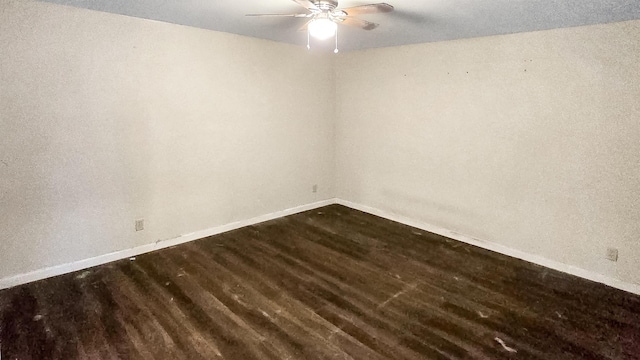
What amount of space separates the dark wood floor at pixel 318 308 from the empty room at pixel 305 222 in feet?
0.06

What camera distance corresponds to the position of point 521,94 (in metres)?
3.45

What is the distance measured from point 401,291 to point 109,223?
9.13 feet

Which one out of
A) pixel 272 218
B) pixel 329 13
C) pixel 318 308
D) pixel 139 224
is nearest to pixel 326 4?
pixel 329 13

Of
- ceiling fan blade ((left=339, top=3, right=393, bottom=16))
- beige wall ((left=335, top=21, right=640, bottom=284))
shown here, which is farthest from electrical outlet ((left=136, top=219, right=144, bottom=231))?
beige wall ((left=335, top=21, right=640, bottom=284))

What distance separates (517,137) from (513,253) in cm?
118

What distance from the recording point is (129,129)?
11.2 feet

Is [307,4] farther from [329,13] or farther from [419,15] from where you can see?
[419,15]

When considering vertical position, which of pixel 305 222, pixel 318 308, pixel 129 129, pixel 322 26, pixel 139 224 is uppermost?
pixel 322 26

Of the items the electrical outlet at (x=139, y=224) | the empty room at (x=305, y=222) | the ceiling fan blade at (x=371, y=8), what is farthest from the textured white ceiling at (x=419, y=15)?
the electrical outlet at (x=139, y=224)

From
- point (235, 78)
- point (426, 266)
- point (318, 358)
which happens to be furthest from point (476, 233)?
point (235, 78)

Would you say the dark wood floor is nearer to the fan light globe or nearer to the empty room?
the empty room

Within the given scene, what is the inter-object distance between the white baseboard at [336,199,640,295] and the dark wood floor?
9cm

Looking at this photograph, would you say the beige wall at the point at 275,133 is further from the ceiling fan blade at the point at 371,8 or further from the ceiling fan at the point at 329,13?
the ceiling fan blade at the point at 371,8

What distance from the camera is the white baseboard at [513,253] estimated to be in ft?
10.1
